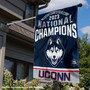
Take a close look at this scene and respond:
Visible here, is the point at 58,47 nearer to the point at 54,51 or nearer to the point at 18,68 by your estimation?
the point at 54,51

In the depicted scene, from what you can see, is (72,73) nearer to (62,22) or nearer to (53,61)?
(53,61)

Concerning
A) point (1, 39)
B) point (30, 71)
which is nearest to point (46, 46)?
point (1, 39)

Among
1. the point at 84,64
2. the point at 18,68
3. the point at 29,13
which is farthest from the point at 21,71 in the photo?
the point at 84,64

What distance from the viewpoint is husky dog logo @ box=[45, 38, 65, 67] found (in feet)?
16.3

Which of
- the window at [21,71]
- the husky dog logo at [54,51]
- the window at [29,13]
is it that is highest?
the window at [29,13]

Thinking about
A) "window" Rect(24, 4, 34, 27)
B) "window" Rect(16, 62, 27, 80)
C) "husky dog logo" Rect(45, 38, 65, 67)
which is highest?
"window" Rect(24, 4, 34, 27)

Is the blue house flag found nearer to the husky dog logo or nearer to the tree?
the husky dog logo

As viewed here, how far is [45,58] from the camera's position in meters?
5.22

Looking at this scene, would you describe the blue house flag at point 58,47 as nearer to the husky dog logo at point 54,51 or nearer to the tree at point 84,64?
the husky dog logo at point 54,51

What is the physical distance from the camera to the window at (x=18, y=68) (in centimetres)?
916

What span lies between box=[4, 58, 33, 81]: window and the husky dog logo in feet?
14.5

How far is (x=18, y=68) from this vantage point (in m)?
9.85

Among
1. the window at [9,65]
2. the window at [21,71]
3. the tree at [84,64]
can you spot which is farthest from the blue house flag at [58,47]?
the tree at [84,64]

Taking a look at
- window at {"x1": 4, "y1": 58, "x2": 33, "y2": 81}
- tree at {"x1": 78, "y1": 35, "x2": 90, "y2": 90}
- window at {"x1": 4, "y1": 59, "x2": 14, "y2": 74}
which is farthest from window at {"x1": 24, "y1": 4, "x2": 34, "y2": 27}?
tree at {"x1": 78, "y1": 35, "x2": 90, "y2": 90}
